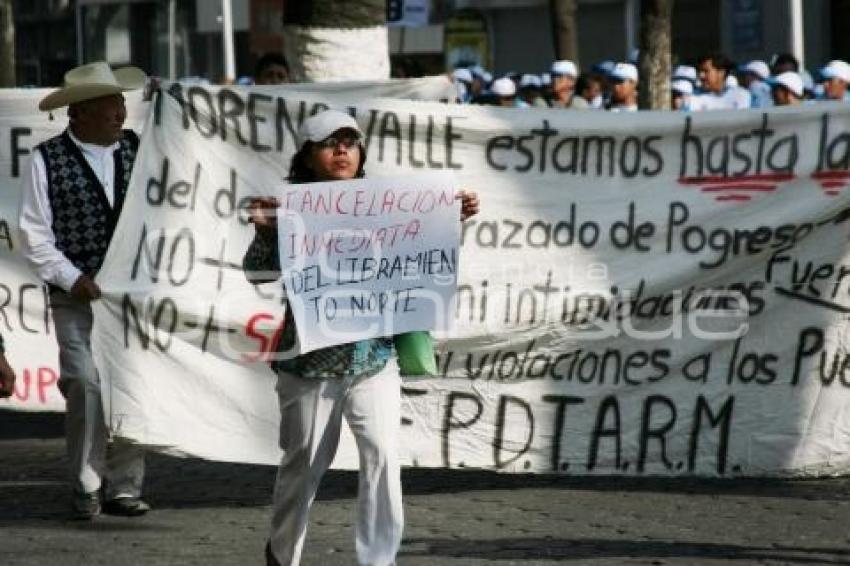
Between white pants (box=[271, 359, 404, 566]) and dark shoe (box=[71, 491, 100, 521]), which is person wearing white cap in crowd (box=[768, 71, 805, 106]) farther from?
white pants (box=[271, 359, 404, 566])

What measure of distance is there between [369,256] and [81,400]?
6.45 feet

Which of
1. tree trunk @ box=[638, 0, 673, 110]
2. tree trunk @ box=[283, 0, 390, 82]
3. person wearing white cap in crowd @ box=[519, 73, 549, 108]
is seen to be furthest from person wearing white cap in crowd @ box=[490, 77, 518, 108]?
tree trunk @ box=[283, 0, 390, 82]

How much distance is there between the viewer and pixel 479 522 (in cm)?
844

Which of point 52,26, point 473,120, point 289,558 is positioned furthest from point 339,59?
point 52,26

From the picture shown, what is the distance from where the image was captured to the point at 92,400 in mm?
8750

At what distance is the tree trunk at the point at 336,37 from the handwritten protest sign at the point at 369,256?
4256 millimetres

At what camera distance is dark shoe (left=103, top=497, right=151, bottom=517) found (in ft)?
28.6

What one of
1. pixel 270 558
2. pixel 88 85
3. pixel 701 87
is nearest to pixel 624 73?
pixel 701 87

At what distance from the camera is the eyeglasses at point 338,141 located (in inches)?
275

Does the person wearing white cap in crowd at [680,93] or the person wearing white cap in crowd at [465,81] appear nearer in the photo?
the person wearing white cap in crowd at [680,93]

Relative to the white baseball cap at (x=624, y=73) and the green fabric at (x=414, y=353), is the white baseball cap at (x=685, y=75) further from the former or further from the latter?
the green fabric at (x=414, y=353)

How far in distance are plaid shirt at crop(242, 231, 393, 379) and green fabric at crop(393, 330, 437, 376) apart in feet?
0.15

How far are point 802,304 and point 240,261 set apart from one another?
7.60 ft

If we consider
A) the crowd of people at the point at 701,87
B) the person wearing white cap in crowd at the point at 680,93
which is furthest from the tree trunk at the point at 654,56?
the person wearing white cap in crowd at the point at 680,93
